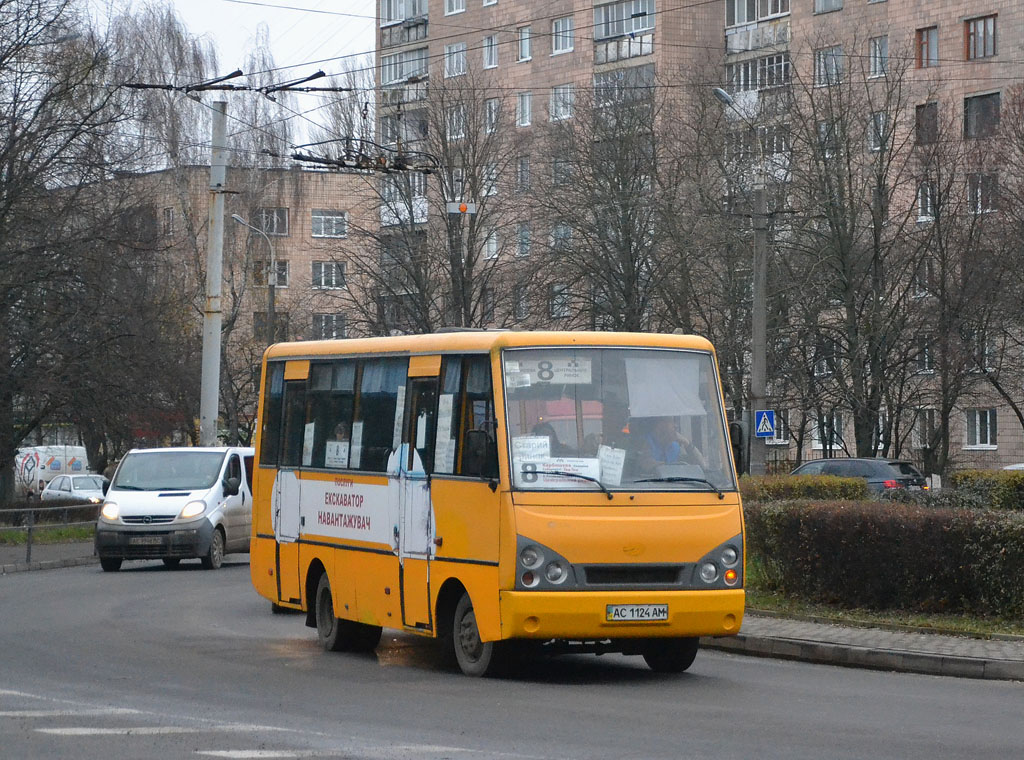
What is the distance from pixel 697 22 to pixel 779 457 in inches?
680

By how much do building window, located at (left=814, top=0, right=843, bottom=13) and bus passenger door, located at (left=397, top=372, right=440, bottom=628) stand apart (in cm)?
5174

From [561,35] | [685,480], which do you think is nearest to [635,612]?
[685,480]

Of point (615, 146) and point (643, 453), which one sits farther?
point (615, 146)

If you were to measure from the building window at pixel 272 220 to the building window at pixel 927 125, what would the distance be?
29.4 m

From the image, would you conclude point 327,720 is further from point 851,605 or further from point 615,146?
point 615,146

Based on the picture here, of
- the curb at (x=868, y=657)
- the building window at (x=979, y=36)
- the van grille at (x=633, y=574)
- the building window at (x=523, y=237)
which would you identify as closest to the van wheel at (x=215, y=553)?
the curb at (x=868, y=657)

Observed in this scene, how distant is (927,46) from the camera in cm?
5897

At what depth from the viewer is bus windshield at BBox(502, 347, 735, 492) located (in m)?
11.7

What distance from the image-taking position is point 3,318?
3312 centimetres

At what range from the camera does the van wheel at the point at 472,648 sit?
11750mm

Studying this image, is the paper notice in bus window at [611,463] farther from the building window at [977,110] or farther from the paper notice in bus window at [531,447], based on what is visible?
the building window at [977,110]

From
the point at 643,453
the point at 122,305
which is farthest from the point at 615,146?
the point at 643,453

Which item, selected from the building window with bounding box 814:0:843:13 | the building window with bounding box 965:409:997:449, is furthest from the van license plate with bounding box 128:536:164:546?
the building window with bounding box 814:0:843:13

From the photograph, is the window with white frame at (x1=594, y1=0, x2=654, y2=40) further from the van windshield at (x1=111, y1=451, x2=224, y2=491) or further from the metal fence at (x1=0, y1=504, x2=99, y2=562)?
the van windshield at (x1=111, y1=451, x2=224, y2=491)
